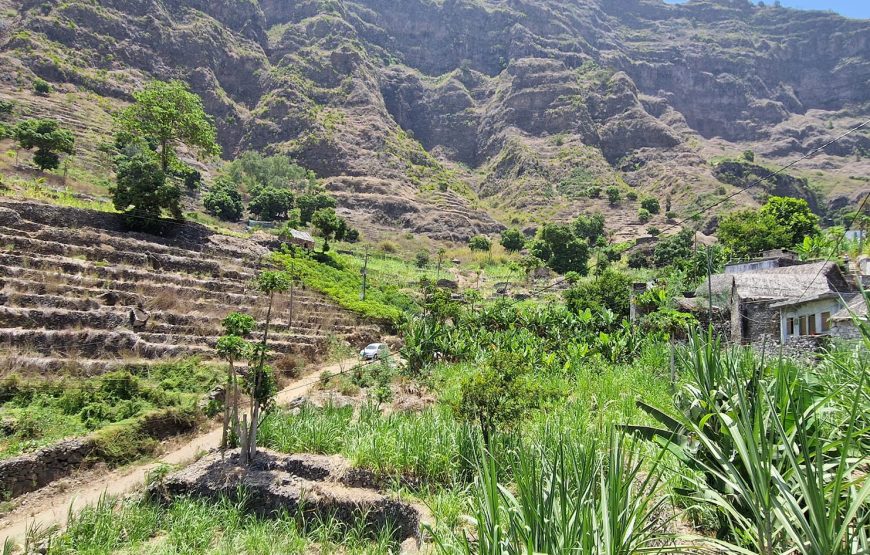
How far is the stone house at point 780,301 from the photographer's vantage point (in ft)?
53.9

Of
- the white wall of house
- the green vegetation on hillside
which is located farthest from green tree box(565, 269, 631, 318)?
the green vegetation on hillside

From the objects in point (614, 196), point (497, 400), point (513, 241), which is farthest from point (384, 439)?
point (614, 196)

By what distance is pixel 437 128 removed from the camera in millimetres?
122188

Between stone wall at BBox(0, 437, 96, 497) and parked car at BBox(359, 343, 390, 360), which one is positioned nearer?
stone wall at BBox(0, 437, 96, 497)

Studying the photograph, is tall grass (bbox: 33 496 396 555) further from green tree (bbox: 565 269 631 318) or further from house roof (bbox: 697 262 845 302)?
green tree (bbox: 565 269 631 318)

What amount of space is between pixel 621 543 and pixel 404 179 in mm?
84727

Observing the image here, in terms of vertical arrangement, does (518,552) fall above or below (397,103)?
below

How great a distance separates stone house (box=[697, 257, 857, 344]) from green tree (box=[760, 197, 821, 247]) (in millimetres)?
21389

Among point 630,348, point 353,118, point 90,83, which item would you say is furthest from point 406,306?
point 353,118

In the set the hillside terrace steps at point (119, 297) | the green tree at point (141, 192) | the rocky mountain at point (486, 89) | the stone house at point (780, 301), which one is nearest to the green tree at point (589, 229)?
the rocky mountain at point (486, 89)

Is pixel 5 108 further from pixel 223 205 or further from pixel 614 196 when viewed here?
pixel 614 196

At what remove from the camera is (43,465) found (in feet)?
31.1

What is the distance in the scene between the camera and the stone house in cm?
1642

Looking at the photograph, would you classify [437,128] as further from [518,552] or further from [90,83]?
[518,552]
